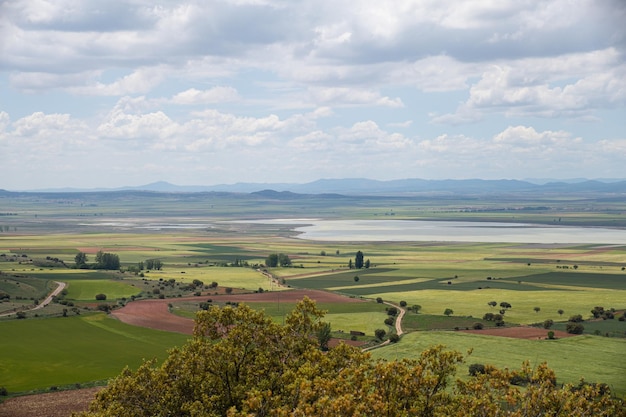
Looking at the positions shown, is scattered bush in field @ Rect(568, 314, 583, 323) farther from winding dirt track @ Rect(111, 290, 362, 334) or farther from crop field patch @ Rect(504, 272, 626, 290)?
crop field patch @ Rect(504, 272, 626, 290)

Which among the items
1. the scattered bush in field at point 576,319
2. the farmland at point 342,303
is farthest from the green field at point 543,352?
the scattered bush in field at point 576,319

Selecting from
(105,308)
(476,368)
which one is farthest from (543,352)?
(105,308)

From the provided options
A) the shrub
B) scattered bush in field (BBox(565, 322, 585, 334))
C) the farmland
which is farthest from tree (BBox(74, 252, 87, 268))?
the shrub

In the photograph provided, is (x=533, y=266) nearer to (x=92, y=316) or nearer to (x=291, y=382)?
(x=92, y=316)

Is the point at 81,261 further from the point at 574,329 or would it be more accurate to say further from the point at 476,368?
the point at 476,368

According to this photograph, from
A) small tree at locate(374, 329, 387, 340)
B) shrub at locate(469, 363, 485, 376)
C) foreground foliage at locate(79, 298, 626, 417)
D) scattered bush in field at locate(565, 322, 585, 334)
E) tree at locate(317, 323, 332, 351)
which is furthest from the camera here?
scattered bush in field at locate(565, 322, 585, 334)
